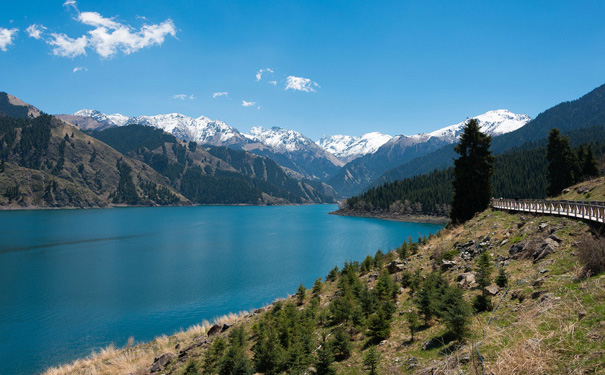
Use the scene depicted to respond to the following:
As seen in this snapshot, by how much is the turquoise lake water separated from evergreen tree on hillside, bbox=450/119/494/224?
28.3 m

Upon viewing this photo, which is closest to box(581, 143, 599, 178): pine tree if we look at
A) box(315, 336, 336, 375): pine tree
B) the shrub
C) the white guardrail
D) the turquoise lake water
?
the turquoise lake water

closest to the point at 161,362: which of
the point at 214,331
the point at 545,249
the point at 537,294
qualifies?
the point at 214,331

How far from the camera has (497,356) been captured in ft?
31.1

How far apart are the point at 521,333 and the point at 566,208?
75.5 feet

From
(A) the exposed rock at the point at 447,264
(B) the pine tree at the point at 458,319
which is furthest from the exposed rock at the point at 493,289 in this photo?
(A) the exposed rock at the point at 447,264

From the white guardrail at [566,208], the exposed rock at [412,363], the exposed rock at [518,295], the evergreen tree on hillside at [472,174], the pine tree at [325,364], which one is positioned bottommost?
the pine tree at [325,364]

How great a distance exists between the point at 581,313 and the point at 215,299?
46641mm

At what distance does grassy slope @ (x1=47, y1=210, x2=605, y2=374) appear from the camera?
8.34m

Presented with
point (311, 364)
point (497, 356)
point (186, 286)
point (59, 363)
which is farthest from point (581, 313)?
point (186, 286)

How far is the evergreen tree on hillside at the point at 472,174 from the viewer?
46.3 metres

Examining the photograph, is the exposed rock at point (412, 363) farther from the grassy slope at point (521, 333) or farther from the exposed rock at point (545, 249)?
the exposed rock at point (545, 249)

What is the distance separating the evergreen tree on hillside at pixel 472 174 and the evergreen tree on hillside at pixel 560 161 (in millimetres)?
35909

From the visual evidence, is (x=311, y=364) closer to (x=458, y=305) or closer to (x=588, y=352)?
(x=458, y=305)

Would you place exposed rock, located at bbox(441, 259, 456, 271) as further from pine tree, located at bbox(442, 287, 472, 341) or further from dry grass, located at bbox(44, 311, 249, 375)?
dry grass, located at bbox(44, 311, 249, 375)
